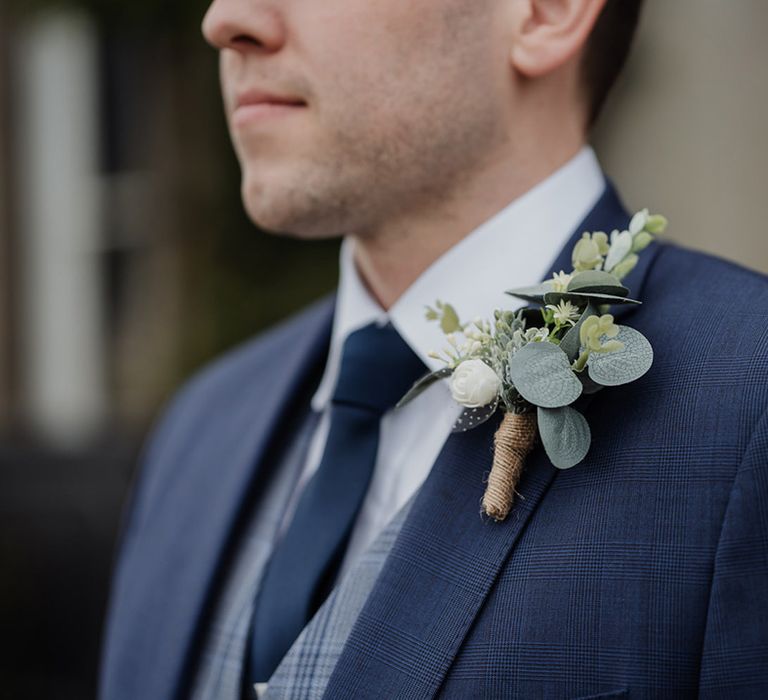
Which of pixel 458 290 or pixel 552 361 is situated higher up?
pixel 552 361

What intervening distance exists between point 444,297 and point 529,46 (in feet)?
1.51

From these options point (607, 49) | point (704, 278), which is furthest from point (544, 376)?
point (607, 49)

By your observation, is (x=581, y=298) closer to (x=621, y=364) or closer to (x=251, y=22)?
(x=621, y=364)

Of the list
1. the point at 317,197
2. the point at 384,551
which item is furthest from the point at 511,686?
the point at 317,197

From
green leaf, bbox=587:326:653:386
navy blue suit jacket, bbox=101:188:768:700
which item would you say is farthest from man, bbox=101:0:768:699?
Result: green leaf, bbox=587:326:653:386

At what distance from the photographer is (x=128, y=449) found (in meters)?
5.51

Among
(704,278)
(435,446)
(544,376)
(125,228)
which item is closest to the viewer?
(544,376)

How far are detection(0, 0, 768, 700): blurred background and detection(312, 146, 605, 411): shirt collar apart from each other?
8.37 feet

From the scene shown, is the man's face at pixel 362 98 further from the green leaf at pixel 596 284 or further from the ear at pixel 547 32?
the green leaf at pixel 596 284

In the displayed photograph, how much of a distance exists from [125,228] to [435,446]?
4.74m

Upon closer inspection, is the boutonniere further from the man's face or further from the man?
the man's face

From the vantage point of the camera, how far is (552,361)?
135cm

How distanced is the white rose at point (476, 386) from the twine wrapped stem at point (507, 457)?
49 mm

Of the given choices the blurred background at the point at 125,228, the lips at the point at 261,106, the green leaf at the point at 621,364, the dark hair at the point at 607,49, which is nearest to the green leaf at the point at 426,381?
the green leaf at the point at 621,364
